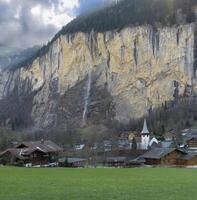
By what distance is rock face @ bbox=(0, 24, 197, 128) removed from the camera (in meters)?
165

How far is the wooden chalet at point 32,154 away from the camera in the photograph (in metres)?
70.4

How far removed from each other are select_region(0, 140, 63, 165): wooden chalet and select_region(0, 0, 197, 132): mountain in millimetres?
76985

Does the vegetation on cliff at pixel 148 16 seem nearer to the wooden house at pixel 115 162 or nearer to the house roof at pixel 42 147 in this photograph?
the house roof at pixel 42 147

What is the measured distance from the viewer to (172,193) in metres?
19.5

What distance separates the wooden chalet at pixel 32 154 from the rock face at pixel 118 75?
85565mm

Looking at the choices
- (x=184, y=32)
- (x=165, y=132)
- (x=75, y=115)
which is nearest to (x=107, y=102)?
(x=75, y=115)

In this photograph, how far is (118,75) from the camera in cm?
17462

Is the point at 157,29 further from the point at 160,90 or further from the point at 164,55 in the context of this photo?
the point at 160,90

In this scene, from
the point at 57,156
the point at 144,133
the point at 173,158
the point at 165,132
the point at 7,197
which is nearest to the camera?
the point at 7,197

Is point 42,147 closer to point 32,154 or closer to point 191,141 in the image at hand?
point 32,154

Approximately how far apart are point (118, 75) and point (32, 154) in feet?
341

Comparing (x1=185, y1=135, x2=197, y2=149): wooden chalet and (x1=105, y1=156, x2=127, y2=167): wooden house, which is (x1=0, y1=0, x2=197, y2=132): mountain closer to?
(x1=185, y1=135, x2=197, y2=149): wooden chalet

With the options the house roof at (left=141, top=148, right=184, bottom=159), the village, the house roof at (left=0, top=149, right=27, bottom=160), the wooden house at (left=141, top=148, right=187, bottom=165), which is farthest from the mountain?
the wooden house at (left=141, top=148, right=187, bottom=165)

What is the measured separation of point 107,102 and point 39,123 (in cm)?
3248
